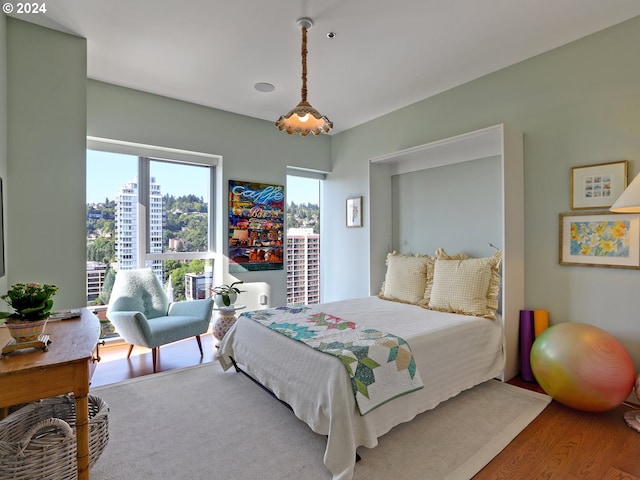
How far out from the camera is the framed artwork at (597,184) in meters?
2.49

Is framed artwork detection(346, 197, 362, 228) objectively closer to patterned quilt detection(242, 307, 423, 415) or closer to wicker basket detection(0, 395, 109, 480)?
patterned quilt detection(242, 307, 423, 415)

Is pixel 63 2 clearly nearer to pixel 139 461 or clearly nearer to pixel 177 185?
pixel 177 185

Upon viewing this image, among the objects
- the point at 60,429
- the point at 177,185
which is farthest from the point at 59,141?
the point at 60,429

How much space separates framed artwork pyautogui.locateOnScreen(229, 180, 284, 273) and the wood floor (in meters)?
3.30

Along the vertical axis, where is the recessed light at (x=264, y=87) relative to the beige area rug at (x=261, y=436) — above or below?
above

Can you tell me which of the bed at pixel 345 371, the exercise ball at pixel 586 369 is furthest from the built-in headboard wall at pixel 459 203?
the exercise ball at pixel 586 369

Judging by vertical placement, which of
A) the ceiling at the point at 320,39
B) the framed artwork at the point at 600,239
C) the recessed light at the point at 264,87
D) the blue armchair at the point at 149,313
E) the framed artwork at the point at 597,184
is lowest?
the blue armchair at the point at 149,313

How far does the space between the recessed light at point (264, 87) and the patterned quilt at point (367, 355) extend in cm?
243

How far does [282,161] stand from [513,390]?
3707 millimetres

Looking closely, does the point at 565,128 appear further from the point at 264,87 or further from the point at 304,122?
the point at 264,87

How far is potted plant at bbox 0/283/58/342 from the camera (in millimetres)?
1552

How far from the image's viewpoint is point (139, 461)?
1.87m

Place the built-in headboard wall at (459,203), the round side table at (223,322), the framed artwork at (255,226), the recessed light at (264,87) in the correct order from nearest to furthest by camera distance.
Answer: the built-in headboard wall at (459,203) → the recessed light at (264,87) → the round side table at (223,322) → the framed artwork at (255,226)

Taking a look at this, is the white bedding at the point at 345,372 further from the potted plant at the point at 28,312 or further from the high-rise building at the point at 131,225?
the high-rise building at the point at 131,225
